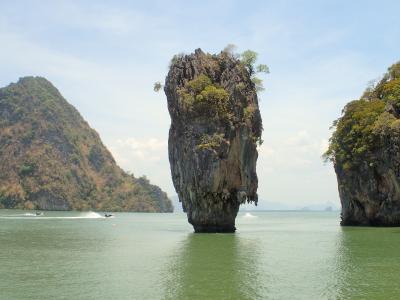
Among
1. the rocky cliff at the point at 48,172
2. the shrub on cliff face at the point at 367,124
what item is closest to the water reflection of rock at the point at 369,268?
the shrub on cliff face at the point at 367,124

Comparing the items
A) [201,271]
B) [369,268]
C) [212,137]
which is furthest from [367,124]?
[201,271]

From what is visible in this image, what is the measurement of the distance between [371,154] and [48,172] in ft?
460

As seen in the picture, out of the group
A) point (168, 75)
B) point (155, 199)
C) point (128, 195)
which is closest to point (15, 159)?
point (128, 195)

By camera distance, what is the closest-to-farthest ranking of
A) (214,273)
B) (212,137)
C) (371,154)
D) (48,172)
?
(214,273) → (212,137) → (371,154) → (48,172)

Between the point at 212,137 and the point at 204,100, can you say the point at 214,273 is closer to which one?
the point at 212,137

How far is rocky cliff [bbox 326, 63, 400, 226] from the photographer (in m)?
48.0

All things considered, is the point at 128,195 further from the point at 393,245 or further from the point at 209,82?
the point at 393,245

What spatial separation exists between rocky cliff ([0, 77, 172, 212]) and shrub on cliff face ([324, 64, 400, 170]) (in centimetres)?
12701

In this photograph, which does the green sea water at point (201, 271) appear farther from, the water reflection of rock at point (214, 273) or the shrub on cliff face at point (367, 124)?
the shrub on cliff face at point (367, 124)

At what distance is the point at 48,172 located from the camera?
566 feet

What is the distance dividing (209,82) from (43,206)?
13331cm

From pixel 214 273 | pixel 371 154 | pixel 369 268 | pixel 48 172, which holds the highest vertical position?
pixel 48 172

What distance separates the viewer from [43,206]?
534 ft

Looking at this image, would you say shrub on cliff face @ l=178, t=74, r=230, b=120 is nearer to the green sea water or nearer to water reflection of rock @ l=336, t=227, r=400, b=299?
the green sea water
